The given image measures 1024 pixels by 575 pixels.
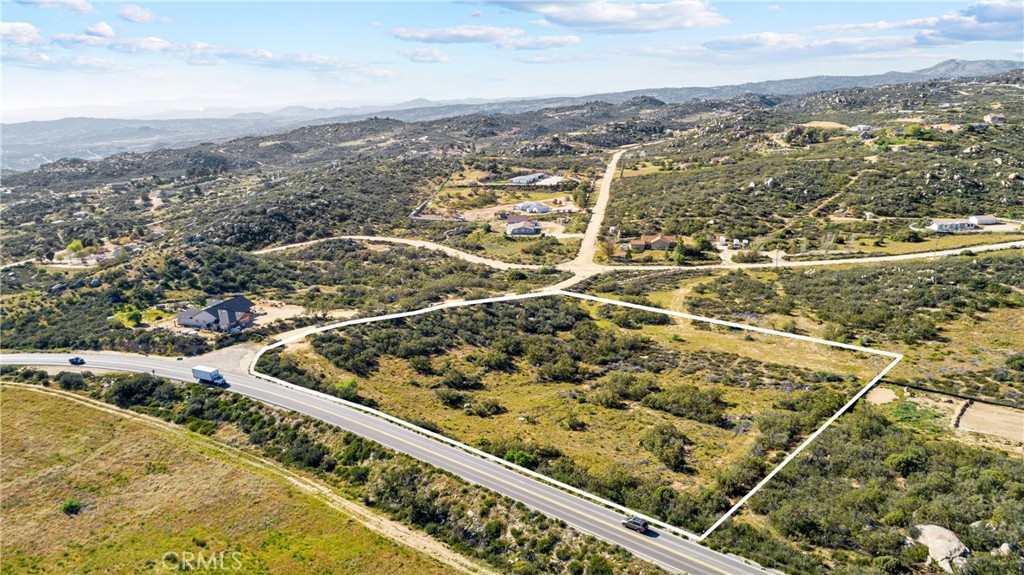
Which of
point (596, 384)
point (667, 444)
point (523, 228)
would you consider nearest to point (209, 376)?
point (596, 384)

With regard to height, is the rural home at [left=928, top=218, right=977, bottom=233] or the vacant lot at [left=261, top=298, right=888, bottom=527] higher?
the rural home at [left=928, top=218, right=977, bottom=233]

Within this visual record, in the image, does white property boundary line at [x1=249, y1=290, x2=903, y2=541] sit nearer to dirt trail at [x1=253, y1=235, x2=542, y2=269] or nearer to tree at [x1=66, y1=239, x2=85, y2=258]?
dirt trail at [x1=253, y1=235, x2=542, y2=269]

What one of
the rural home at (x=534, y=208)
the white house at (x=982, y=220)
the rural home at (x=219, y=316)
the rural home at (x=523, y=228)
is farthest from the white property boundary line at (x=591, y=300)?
the white house at (x=982, y=220)

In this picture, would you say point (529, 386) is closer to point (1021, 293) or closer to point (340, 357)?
point (340, 357)

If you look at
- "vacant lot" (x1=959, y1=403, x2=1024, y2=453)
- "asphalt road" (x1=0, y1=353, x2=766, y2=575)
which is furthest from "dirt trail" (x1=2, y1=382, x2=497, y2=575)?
"vacant lot" (x1=959, y1=403, x2=1024, y2=453)

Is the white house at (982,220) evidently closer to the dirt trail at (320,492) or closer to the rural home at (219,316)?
the dirt trail at (320,492)

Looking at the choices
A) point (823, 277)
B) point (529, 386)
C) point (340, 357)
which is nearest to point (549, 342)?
point (529, 386)
